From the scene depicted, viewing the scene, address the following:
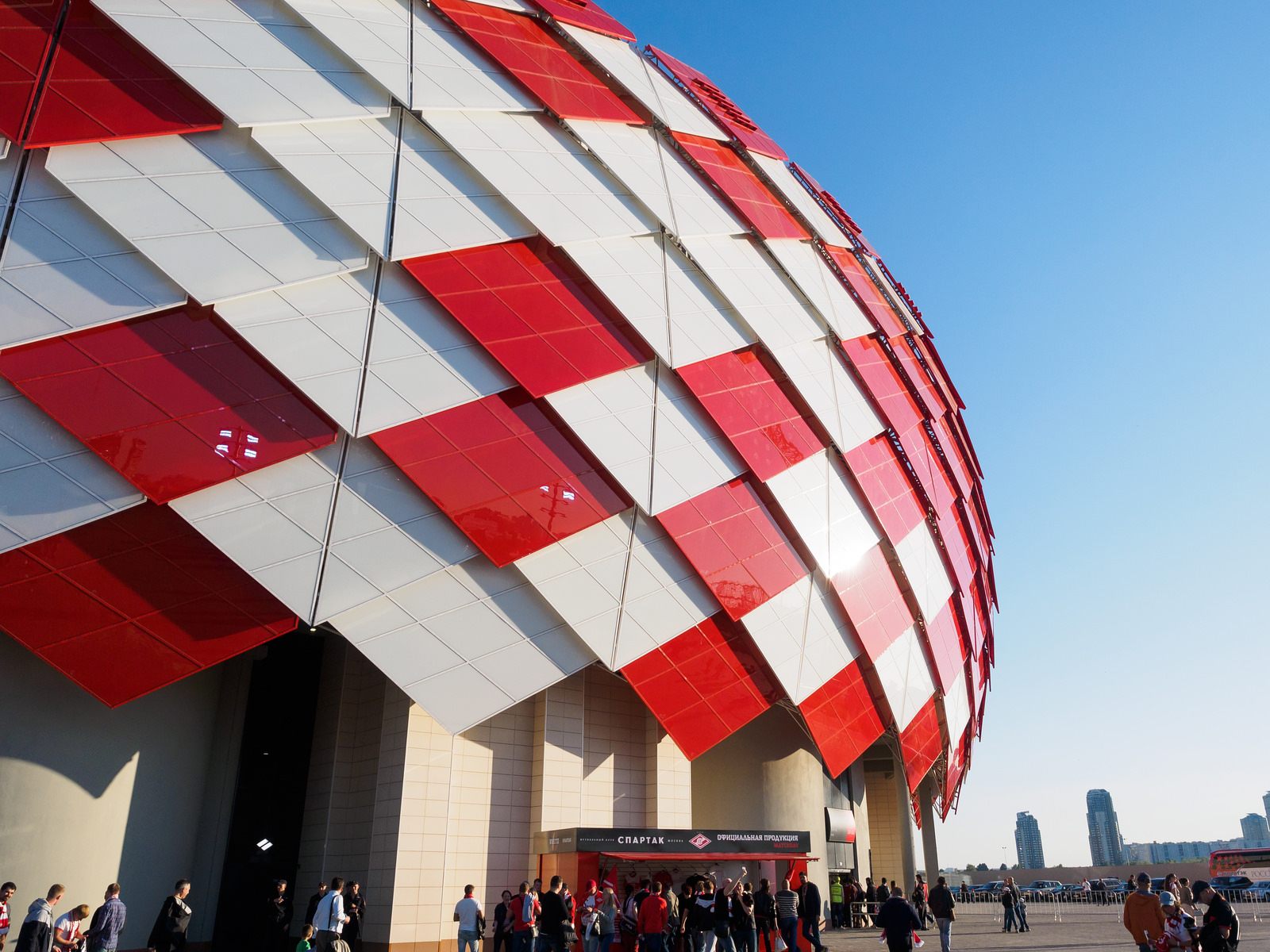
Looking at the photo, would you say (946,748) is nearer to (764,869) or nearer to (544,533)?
(764,869)

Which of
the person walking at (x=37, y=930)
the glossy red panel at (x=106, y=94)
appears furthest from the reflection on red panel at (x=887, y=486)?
the person walking at (x=37, y=930)

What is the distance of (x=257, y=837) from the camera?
2202cm

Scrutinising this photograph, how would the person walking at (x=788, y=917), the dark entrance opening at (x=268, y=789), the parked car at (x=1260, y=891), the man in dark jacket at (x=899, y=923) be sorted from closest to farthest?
1. the man in dark jacket at (x=899, y=923)
2. the person walking at (x=788, y=917)
3. the dark entrance opening at (x=268, y=789)
4. the parked car at (x=1260, y=891)

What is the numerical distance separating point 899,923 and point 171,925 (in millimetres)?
9643

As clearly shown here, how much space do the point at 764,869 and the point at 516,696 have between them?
22.3 ft

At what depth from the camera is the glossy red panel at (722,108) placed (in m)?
30.3

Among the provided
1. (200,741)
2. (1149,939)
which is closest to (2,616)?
(200,741)

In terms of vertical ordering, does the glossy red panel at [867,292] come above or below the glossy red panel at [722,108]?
below

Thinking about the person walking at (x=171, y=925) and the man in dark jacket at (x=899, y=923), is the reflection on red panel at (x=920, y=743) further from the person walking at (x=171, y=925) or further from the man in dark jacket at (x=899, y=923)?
the person walking at (x=171, y=925)

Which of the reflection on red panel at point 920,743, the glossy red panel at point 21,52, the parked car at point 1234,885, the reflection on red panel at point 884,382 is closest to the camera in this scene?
the glossy red panel at point 21,52

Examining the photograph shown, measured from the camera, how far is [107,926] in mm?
12070

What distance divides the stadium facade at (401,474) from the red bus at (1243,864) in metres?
40.4

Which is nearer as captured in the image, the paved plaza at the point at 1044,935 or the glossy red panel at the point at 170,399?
the glossy red panel at the point at 170,399

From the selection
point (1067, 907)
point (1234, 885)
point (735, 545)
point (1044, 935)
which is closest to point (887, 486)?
point (735, 545)
